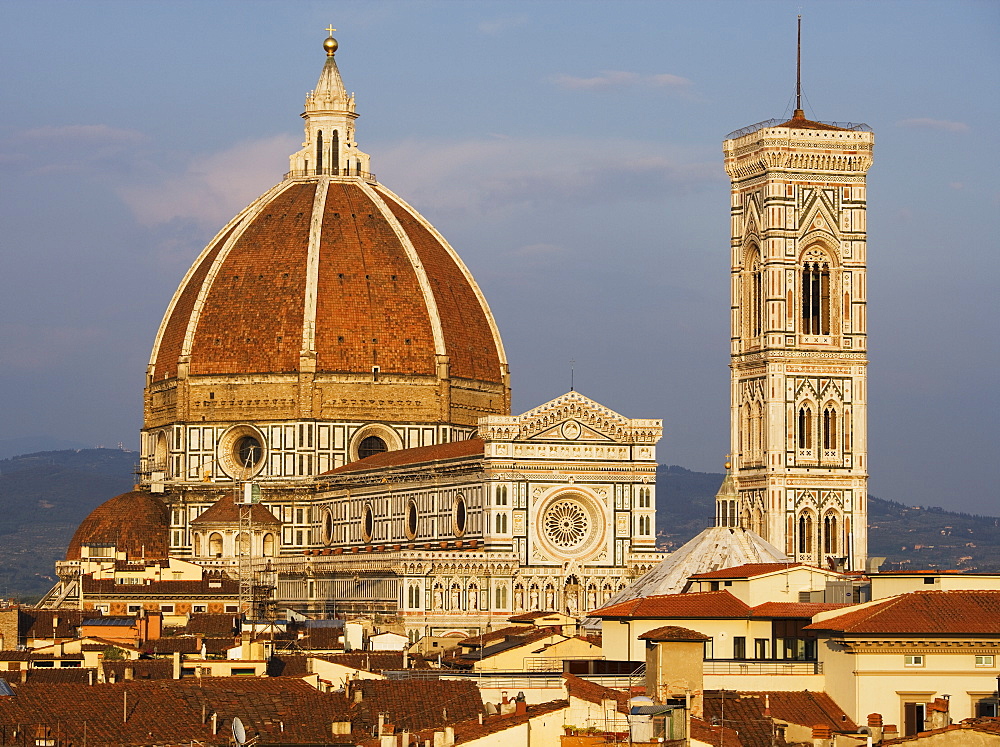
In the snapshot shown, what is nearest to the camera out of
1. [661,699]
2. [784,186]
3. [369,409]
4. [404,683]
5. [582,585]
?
[661,699]

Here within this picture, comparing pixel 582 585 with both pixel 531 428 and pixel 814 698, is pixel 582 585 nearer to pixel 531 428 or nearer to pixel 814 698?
pixel 531 428

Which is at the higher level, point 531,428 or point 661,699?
point 531,428

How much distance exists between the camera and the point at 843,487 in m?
116

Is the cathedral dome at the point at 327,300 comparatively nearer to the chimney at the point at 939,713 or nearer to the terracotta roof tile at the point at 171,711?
the terracotta roof tile at the point at 171,711

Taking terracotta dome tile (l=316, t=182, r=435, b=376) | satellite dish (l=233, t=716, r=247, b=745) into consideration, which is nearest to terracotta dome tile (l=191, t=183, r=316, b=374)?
terracotta dome tile (l=316, t=182, r=435, b=376)

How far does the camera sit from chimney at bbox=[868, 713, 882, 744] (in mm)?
37237

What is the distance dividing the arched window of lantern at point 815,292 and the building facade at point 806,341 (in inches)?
1.6

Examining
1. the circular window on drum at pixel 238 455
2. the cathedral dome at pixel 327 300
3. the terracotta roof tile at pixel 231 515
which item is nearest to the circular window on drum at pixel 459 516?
the terracotta roof tile at pixel 231 515

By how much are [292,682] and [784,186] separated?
62836 mm

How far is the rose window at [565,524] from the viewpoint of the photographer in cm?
10688

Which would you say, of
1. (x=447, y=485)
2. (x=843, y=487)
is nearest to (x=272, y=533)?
(x=447, y=485)

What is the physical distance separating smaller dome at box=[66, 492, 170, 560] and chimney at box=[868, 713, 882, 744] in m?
87.6

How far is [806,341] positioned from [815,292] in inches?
83.8

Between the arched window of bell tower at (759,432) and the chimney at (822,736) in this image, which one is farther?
the arched window of bell tower at (759,432)
